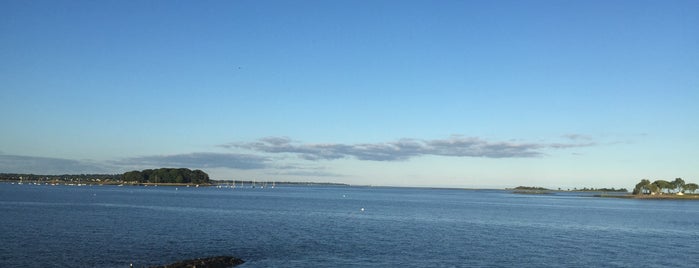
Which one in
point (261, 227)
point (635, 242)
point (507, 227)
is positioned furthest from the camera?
point (507, 227)

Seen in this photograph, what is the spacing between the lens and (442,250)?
59438 millimetres

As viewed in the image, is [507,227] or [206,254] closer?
[206,254]

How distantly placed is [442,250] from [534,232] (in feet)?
99.1

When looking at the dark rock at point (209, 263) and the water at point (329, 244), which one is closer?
the dark rock at point (209, 263)

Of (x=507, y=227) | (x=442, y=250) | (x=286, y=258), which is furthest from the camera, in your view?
(x=507, y=227)

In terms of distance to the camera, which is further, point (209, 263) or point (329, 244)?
point (329, 244)

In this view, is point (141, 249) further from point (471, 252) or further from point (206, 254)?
point (471, 252)

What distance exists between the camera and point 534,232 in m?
83.6

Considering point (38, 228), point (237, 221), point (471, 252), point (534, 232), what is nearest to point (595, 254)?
point (471, 252)

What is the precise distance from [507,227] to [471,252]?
3677cm

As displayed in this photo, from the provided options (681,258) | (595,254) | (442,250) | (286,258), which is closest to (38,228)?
(286,258)

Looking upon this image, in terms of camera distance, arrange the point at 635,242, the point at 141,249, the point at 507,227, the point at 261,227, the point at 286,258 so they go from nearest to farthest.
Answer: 1. the point at 286,258
2. the point at 141,249
3. the point at 635,242
4. the point at 261,227
5. the point at 507,227

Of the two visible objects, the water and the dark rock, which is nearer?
the dark rock

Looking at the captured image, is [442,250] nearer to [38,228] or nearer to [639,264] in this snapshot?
[639,264]
